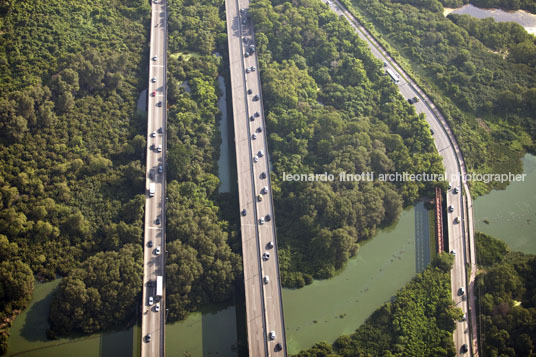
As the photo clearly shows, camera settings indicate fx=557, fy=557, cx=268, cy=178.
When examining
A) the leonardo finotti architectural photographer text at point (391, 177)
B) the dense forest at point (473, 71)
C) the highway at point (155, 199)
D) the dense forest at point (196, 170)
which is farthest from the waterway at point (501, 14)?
the highway at point (155, 199)

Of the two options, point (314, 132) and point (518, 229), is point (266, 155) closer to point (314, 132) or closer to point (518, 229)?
point (314, 132)

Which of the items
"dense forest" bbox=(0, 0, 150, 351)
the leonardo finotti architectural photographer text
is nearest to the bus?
the leonardo finotti architectural photographer text

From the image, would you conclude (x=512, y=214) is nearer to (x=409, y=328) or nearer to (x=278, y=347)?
(x=409, y=328)

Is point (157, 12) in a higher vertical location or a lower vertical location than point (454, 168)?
higher

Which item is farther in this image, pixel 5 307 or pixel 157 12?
pixel 157 12

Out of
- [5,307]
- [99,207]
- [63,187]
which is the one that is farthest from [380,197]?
[5,307]

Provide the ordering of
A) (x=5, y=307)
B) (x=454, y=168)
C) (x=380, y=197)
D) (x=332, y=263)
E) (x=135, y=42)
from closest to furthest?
1. (x=5, y=307)
2. (x=332, y=263)
3. (x=380, y=197)
4. (x=454, y=168)
5. (x=135, y=42)

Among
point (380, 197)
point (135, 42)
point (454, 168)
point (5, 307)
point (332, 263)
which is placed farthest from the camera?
point (135, 42)

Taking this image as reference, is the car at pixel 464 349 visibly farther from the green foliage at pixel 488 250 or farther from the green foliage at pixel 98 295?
the green foliage at pixel 98 295
